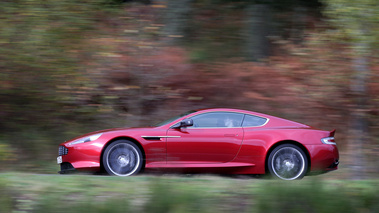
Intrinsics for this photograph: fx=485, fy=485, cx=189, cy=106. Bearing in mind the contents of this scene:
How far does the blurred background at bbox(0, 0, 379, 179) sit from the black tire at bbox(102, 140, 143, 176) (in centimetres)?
257

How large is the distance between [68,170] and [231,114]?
3070 millimetres

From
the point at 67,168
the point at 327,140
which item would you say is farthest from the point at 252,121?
the point at 67,168

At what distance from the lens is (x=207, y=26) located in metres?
16.6

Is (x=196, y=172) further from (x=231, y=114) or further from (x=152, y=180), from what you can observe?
(x=152, y=180)

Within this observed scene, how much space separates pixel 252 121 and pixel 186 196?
2.86 metres

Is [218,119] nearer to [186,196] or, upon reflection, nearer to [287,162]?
[287,162]

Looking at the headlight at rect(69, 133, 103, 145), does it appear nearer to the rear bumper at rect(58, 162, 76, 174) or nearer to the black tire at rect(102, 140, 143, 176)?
the black tire at rect(102, 140, 143, 176)

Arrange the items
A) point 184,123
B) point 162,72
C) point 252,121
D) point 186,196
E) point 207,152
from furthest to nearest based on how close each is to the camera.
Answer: point 162,72 → point 252,121 → point 184,123 → point 207,152 → point 186,196

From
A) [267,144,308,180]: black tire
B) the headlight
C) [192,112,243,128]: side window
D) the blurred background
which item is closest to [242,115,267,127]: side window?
[192,112,243,128]: side window

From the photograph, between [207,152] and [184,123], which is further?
[184,123]

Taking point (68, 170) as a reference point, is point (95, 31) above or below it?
above

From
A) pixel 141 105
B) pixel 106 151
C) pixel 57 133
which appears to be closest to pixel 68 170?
pixel 106 151

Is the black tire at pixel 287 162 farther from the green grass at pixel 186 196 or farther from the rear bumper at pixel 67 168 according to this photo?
the rear bumper at pixel 67 168

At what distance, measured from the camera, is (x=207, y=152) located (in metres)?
8.40
